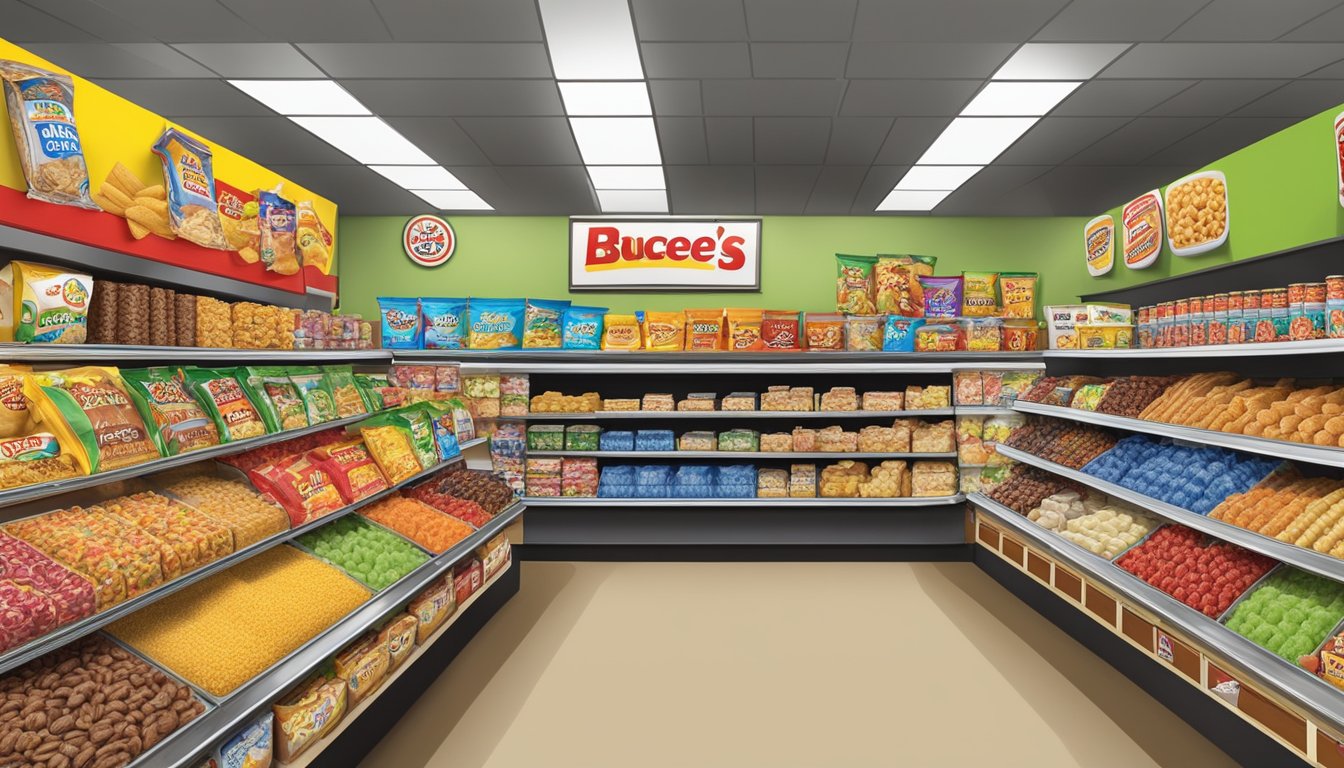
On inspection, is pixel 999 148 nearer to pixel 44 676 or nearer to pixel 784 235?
pixel 784 235

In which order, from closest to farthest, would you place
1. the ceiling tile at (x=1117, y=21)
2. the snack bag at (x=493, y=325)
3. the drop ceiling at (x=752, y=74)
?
the ceiling tile at (x=1117, y=21)
the drop ceiling at (x=752, y=74)
the snack bag at (x=493, y=325)

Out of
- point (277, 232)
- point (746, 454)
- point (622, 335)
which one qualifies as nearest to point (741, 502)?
point (746, 454)

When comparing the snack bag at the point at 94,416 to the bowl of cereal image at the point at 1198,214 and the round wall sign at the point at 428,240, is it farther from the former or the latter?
the round wall sign at the point at 428,240

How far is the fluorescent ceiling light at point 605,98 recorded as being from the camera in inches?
186

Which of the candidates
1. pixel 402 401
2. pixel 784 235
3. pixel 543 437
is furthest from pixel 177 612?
pixel 784 235

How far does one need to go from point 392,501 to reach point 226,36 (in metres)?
3.02

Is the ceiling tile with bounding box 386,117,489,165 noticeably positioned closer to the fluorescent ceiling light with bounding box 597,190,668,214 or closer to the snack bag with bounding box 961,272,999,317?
the fluorescent ceiling light with bounding box 597,190,668,214

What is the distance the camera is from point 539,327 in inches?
212

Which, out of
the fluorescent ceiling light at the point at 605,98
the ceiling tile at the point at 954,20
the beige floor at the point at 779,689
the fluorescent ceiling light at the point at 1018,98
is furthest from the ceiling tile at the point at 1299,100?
the fluorescent ceiling light at the point at 605,98

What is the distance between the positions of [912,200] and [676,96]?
3.73 m

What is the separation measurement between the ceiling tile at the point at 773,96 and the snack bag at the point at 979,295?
181 cm

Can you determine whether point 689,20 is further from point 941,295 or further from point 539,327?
point 941,295

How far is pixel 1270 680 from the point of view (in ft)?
7.32

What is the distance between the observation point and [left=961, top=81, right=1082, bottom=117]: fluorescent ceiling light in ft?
15.4
